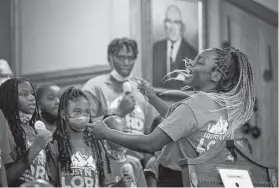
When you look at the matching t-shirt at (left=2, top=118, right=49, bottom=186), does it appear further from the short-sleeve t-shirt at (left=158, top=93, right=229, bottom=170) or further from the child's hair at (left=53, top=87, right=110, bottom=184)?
the short-sleeve t-shirt at (left=158, top=93, right=229, bottom=170)

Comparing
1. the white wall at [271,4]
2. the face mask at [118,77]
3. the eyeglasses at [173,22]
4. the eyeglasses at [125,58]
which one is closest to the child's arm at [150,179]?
the face mask at [118,77]

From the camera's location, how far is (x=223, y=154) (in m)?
2.60

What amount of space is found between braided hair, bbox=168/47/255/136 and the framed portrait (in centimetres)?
168

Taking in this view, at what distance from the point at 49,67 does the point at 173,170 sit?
2191 mm

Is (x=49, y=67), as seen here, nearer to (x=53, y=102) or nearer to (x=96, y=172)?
(x=53, y=102)

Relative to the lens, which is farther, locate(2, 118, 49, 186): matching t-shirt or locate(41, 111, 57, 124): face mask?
locate(41, 111, 57, 124): face mask

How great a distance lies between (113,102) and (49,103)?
54cm

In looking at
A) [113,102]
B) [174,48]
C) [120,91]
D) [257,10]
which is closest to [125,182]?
[113,102]

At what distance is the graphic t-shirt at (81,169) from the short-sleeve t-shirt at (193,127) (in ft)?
1.64

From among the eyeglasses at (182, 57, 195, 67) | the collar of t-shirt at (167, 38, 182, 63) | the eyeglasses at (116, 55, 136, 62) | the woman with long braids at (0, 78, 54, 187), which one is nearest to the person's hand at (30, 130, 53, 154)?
the woman with long braids at (0, 78, 54, 187)

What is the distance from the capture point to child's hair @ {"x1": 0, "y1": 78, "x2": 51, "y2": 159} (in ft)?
9.82

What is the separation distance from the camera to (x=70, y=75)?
15.5 feet

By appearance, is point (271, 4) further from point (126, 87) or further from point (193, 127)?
point (193, 127)

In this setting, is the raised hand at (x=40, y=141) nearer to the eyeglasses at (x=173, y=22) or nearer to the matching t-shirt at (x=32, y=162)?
the matching t-shirt at (x=32, y=162)
